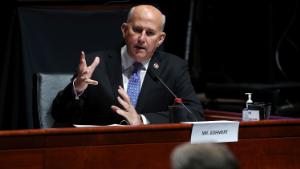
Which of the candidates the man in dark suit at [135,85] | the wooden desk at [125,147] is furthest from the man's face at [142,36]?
the wooden desk at [125,147]

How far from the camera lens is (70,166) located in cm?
254

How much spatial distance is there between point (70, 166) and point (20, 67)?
70.7 inches

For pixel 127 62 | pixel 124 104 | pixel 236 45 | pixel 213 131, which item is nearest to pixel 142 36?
pixel 127 62

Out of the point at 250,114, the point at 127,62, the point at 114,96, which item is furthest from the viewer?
the point at 127,62

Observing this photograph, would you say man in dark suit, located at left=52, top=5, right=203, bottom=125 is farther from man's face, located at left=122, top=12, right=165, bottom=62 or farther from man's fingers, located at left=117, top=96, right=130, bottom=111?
man's fingers, located at left=117, top=96, right=130, bottom=111

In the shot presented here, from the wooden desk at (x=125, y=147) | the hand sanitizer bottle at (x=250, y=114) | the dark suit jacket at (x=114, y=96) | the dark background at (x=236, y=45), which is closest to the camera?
the wooden desk at (x=125, y=147)

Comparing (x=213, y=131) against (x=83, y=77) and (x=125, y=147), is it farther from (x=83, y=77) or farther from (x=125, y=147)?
(x=83, y=77)

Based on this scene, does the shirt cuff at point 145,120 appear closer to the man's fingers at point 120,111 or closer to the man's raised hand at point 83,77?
the man's fingers at point 120,111

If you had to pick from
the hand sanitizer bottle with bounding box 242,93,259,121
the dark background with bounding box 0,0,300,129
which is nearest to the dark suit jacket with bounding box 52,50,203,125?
the hand sanitizer bottle with bounding box 242,93,259,121

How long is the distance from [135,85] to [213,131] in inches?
41.6

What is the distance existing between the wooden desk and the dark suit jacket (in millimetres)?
611

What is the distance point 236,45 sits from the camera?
242 inches

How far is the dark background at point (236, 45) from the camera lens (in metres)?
5.07

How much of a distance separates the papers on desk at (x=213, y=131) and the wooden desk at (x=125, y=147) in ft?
0.12
